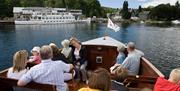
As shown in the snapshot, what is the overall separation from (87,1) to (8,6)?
35989 millimetres

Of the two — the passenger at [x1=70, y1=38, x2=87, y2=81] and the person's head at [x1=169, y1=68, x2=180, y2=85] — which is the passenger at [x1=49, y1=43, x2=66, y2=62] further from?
the person's head at [x1=169, y1=68, x2=180, y2=85]

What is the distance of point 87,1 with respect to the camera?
13375cm

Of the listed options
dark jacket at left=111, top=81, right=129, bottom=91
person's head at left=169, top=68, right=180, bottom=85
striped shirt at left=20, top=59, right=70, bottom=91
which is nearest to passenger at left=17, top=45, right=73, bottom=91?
striped shirt at left=20, top=59, right=70, bottom=91

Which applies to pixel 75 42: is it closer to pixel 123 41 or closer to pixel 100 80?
pixel 100 80

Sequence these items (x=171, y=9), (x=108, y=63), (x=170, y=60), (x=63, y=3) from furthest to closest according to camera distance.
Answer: (x=171, y=9) < (x=63, y=3) < (x=170, y=60) < (x=108, y=63)

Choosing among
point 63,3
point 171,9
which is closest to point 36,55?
point 63,3

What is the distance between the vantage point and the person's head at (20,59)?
5.04 meters

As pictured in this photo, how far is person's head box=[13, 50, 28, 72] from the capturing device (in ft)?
16.5

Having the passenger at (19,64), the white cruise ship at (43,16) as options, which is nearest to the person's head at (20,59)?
the passenger at (19,64)

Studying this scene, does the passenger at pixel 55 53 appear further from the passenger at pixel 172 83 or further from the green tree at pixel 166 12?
the green tree at pixel 166 12

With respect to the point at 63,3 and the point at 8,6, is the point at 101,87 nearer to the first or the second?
the point at 8,6

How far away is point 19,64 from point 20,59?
166mm

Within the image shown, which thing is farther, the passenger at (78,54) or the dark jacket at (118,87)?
the passenger at (78,54)

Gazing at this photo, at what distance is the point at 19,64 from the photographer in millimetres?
5227
